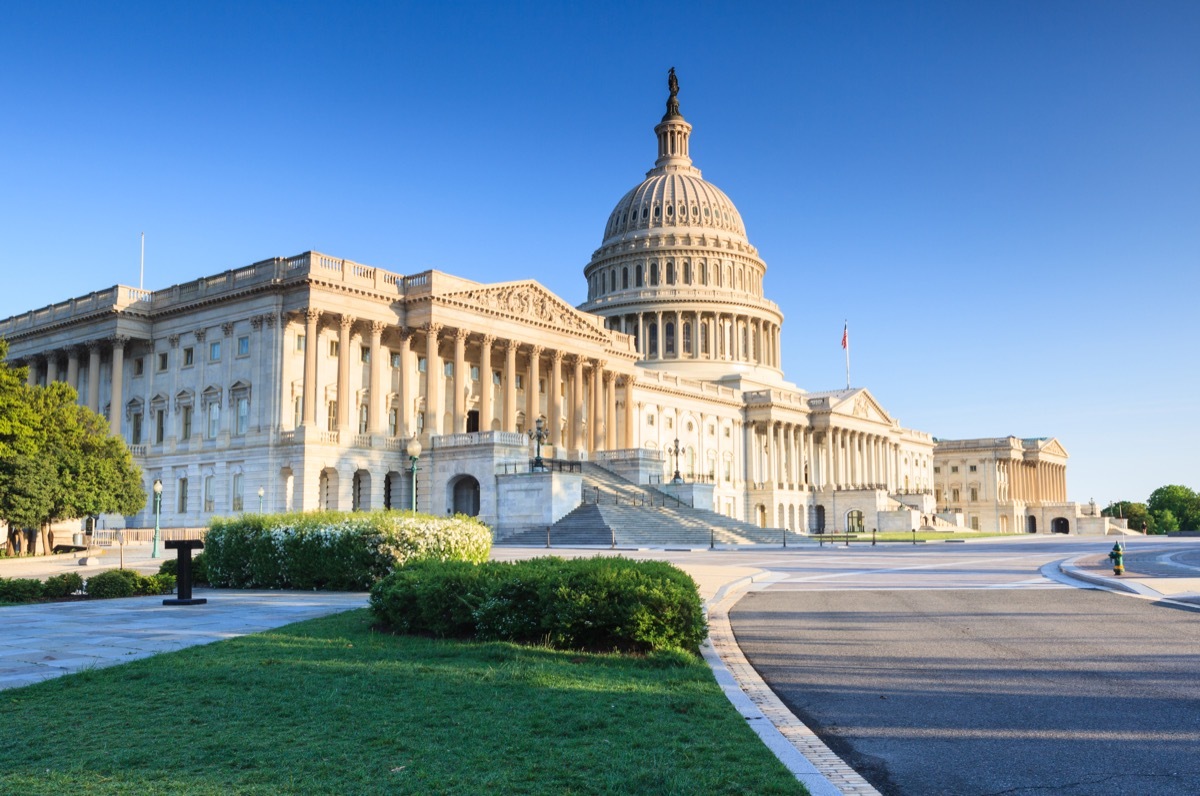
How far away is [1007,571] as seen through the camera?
3631 cm

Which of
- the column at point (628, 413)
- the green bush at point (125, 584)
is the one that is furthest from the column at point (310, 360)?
the green bush at point (125, 584)

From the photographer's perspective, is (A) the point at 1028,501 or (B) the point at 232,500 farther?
(A) the point at 1028,501

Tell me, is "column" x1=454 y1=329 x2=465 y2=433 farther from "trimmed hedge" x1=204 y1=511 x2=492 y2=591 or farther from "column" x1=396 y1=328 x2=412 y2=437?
"trimmed hedge" x1=204 y1=511 x2=492 y2=591

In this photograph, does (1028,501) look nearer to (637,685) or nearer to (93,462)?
(93,462)

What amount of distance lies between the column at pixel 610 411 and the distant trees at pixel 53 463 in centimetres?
3929

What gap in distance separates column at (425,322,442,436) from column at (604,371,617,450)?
18567 mm

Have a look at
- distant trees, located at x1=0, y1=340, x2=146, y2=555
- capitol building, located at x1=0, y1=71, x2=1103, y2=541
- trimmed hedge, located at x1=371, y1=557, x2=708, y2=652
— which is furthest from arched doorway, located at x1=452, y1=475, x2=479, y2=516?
trimmed hedge, located at x1=371, y1=557, x2=708, y2=652

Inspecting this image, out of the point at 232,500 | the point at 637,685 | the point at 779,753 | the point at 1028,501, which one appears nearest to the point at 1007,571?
the point at 637,685

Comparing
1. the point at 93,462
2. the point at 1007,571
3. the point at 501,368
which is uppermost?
the point at 501,368

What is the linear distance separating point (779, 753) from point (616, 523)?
177 feet

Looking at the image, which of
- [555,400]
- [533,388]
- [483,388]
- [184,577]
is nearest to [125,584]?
[184,577]

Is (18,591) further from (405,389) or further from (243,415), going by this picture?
(405,389)

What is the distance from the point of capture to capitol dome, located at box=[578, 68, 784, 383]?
13600cm

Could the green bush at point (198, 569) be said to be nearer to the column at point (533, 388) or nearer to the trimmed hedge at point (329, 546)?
the trimmed hedge at point (329, 546)
